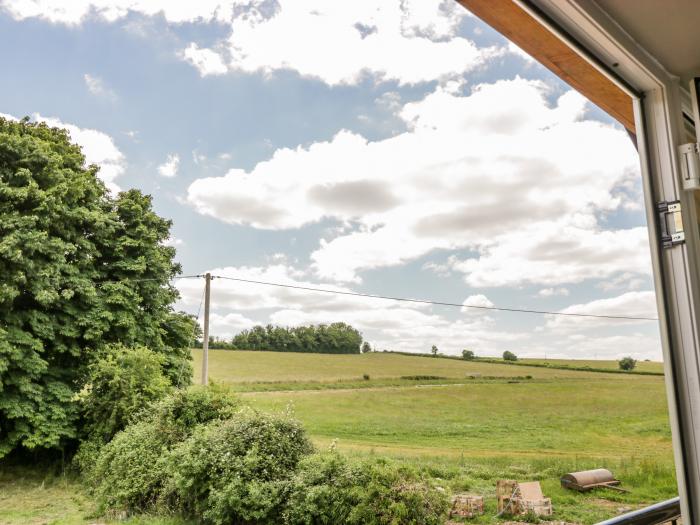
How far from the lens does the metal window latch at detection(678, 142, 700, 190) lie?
0.90 m

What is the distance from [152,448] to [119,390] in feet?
6.35

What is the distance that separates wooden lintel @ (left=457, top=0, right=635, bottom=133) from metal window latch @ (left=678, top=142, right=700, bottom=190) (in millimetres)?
176

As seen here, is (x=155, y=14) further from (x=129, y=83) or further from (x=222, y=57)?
(x=222, y=57)

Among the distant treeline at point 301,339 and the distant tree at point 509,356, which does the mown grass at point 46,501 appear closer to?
the distant treeline at point 301,339

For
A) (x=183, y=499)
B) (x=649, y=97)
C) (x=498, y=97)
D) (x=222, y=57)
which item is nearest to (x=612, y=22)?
(x=649, y=97)

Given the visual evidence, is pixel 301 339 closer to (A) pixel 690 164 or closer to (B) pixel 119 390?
(B) pixel 119 390

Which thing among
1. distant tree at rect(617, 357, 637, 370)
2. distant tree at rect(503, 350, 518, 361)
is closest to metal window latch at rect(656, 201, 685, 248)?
distant tree at rect(503, 350, 518, 361)

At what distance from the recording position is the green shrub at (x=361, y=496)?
426cm

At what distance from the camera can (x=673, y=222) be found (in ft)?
2.94

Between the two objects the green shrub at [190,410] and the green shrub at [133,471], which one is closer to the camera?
the green shrub at [133,471]

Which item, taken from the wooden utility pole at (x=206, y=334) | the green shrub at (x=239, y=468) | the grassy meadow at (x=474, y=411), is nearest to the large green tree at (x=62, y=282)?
the wooden utility pole at (x=206, y=334)

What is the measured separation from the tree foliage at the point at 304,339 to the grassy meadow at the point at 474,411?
0.30 meters

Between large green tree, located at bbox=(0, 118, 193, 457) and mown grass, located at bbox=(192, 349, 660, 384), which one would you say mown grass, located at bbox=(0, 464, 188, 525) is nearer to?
large green tree, located at bbox=(0, 118, 193, 457)

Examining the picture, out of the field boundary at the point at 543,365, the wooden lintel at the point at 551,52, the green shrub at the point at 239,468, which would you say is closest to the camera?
the wooden lintel at the point at 551,52
